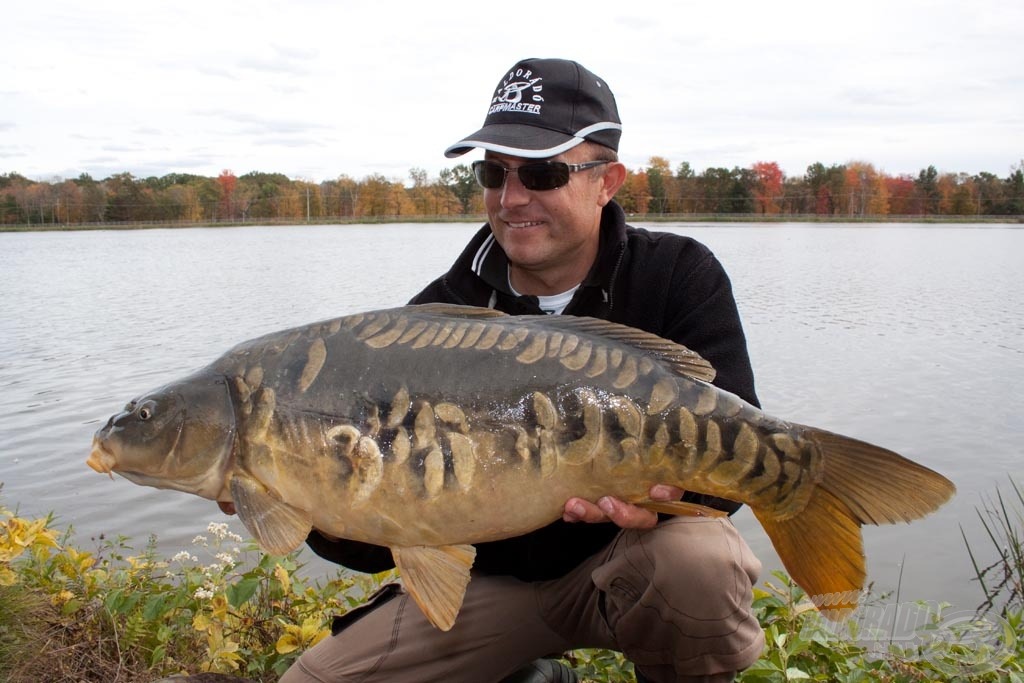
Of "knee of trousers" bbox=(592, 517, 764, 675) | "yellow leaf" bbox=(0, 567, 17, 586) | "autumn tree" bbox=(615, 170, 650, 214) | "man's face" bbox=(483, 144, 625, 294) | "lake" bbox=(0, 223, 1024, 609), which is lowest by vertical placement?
"lake" bbox=(0, 223, 1024, 609)

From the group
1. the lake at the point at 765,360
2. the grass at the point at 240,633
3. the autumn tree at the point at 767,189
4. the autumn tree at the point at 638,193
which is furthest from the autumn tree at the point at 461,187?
the grass at the point at 240,633

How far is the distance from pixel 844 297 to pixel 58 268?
63.8 ft

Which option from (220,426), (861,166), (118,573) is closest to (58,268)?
(118,573)

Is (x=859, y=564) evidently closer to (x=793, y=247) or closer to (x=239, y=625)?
(x=239, y=625)

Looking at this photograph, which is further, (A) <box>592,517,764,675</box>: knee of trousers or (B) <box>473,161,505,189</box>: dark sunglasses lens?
(B) <box>473,161,505,189</box>: dark sunglasses lens

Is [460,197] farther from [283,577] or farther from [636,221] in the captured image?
[283,577]

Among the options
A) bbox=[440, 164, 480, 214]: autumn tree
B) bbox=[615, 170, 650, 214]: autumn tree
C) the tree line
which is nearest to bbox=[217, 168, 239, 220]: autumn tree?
the tree line

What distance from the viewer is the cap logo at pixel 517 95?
2.73 meters

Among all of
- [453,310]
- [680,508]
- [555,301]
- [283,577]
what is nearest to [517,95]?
[555,301]

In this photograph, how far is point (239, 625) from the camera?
10.1 feet

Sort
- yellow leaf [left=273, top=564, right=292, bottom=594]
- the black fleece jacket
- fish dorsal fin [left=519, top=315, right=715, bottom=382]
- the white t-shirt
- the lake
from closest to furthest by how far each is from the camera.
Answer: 1. fish dorsal fin [left=519, top=315, right=715, bottom=382]
2. the black fleece jacket
3. the white t-shirt
4. yellow leaf [left=273, top=564, right=292, bottom=594]
5. the lake

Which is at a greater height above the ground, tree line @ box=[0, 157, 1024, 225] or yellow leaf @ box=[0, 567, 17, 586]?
tree line @ box=[0, 157, 1024, 225]

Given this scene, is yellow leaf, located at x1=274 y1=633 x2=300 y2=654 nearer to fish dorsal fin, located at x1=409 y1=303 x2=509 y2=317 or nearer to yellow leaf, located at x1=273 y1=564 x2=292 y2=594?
yellow leaf, located at x1=273 y1=564 x2=292 y2=594

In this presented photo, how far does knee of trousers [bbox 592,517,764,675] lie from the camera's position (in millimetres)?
2162
